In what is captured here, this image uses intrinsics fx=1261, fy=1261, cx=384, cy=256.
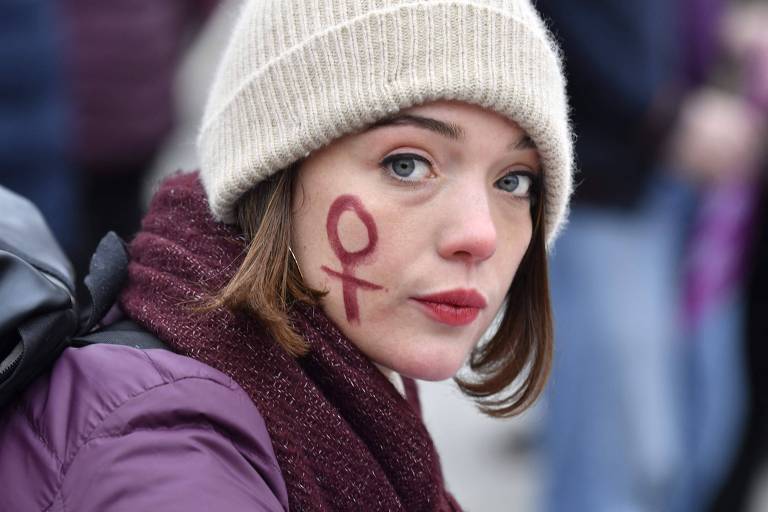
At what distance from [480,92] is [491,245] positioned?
0.23 m

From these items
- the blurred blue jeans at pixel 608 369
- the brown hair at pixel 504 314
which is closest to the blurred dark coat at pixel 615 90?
the blurred blue jeans at pixel 608 369

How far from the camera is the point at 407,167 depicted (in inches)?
75.7

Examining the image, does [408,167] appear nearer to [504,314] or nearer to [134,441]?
[504,314]

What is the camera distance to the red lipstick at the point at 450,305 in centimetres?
193

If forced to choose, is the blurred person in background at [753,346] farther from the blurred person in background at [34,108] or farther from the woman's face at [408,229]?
the woman's face at [408,229]

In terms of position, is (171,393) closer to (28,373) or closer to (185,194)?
(28,373)

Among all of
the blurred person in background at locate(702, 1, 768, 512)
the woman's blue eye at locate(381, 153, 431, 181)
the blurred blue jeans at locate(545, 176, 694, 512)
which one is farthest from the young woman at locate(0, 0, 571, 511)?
the blurred person in background at locate(702, 1, 768, 512)

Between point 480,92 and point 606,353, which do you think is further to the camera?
point 606,353

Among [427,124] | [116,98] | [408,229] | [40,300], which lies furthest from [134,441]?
[116,98]

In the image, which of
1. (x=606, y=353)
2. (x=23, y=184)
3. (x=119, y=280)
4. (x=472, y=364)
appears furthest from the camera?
(x=606, y=353)

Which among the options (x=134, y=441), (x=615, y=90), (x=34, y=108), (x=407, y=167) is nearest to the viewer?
(x=134, y=441)

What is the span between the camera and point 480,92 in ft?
6.25

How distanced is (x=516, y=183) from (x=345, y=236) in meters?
0.31

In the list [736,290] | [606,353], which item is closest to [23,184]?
[606,353]
